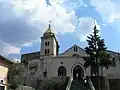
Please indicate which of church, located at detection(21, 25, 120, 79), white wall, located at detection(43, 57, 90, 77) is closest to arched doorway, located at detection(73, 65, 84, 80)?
church, located at detection(21, 25, 120, 79)

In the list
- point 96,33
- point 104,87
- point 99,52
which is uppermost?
point 96,33

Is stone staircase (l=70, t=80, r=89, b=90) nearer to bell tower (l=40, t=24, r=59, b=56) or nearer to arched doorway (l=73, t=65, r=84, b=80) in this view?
arched doorway (l=73, t=65, r=84, b=80)

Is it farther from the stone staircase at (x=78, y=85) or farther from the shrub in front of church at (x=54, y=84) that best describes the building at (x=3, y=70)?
the shrub in front of church at (x=54, y=84)

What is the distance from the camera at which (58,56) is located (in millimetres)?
81438

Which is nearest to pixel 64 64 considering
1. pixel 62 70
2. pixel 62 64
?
pixel 62 64

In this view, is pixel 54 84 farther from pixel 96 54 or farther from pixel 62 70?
pixel 62 70

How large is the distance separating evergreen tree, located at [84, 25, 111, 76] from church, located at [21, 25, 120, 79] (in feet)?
72.9

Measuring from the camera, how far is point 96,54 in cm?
5425

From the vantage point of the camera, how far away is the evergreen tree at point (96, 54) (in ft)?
177

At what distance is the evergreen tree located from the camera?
177 feet

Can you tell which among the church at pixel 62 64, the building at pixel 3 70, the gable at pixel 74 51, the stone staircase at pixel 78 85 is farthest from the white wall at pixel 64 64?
the building at pixel 3 70

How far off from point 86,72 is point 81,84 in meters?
26.7

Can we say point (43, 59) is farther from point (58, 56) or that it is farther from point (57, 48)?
point (57, 48)

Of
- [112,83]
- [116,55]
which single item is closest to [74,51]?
[116,55]
